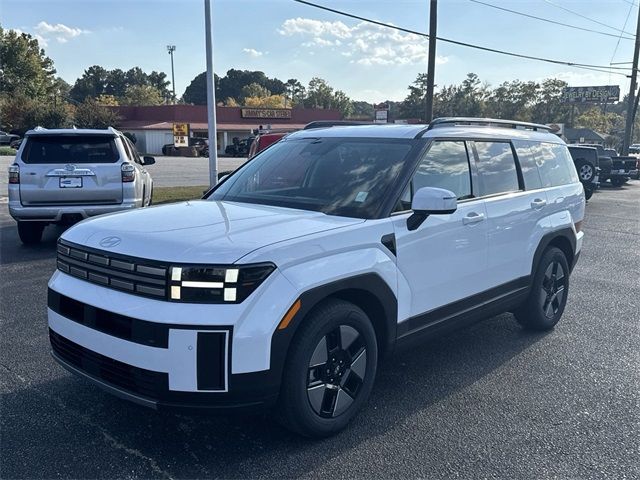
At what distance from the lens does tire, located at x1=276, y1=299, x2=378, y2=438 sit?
3127 millimetres

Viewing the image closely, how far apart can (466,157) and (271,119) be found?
2512 inches

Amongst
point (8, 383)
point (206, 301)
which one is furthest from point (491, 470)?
point (8, 383)

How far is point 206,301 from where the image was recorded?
114 inches

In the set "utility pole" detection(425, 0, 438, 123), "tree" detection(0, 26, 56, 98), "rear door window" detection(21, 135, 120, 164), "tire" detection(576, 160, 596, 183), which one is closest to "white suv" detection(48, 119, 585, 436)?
"rear door window" detection(21, 135, 120, 164)

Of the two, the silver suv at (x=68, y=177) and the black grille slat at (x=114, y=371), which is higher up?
the silver suv at (x=68, y=177)

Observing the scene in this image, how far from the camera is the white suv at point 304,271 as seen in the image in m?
2.89

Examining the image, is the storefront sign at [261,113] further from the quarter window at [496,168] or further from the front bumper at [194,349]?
the front bumper at [194,349]

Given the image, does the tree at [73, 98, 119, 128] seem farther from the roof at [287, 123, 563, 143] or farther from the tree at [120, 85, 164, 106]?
the roof at [287, 123, 563, 143]

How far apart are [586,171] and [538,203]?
50.1 feet

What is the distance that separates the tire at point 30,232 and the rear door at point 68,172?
611 mm

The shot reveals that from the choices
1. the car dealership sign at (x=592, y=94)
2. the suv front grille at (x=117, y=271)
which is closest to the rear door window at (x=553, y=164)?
the suv front grille at (x=117, y=271)

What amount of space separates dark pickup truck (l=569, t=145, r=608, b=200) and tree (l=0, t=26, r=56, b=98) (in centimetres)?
6412

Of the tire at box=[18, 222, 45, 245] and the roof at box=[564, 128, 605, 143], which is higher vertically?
the roof at box=[564, 128, 605, 143]

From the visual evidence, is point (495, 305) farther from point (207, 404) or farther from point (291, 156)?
point (207, 404)
